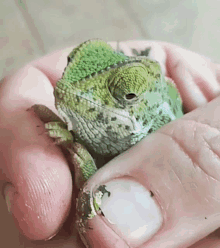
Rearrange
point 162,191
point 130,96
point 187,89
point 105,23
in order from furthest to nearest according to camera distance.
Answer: point 105,23, point 187,89, point 162,191, point 130,96

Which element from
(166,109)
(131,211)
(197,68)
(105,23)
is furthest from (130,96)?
(105,23)

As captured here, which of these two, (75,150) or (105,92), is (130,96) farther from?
(75,150)

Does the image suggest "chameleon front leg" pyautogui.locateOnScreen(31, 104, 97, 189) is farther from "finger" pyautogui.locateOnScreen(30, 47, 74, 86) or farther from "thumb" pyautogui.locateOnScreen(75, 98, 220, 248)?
"finger" pyautogui.locateOnScreen(30, 47, 74, 86)

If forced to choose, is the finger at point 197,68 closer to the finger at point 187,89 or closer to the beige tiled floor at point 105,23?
the finger at point 187,89

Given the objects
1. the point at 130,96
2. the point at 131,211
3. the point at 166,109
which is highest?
the point at 130,96

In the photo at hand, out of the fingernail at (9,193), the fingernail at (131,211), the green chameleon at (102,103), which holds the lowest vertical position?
the fingernail at (131,211)

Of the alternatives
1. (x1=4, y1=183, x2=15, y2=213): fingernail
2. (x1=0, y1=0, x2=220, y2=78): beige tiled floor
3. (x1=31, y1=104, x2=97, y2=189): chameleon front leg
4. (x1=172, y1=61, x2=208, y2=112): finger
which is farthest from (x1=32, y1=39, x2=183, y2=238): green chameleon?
(x1=0, y1=0, x2=220, y2=78): beige tiled floor

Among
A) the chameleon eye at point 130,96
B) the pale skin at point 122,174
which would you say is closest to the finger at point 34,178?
the pale skin at point 122,174

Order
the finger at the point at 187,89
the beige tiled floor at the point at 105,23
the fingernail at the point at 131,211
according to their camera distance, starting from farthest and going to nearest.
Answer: the beige tiled floor at the point at 105,23 → the finger at the point at 187,89 → the fingernail at the point at 131,211
